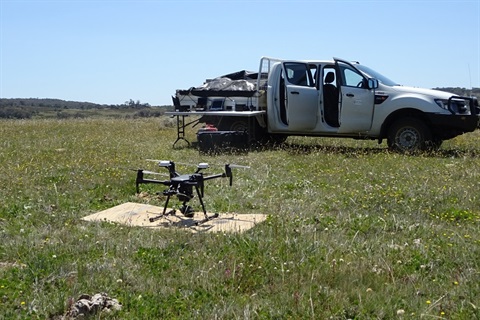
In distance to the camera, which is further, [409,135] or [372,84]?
[372,84]

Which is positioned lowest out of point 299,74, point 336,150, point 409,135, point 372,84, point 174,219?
point 174,219

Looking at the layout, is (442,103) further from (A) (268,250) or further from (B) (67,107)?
(B) (67,107)

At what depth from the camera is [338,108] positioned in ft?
44.2

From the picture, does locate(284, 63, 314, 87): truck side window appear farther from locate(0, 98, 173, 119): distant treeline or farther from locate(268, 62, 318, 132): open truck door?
locate(0, 98, 173, 119): distant treeline

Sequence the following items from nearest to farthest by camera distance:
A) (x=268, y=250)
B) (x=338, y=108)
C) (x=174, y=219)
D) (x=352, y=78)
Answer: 1. (x=268, y=250)
2. (x=174, y=219)
3. (x=352, y=78)
4. (x=338, y=108)

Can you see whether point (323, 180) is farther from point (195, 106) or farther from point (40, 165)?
point (195, 106)

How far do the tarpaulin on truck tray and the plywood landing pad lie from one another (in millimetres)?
8030

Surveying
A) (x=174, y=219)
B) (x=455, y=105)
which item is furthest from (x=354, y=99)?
(x=174, y=219)

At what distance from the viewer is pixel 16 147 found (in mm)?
14352

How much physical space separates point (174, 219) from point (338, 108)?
7817 millimetres

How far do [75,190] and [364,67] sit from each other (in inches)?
295

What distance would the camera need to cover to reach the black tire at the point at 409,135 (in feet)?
40.9

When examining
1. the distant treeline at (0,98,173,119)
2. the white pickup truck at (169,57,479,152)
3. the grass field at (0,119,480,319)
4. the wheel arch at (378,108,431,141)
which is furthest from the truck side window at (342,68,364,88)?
the distant treeline at (0,98,173,119)

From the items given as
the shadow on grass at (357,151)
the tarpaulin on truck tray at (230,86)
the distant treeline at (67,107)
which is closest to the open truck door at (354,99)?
the shadow on grass at (357,151)
